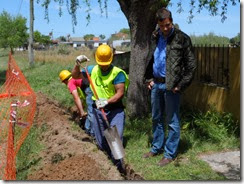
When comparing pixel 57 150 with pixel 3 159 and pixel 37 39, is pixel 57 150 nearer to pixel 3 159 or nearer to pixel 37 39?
pixel 3 159

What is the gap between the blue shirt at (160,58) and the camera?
4844 millimetres

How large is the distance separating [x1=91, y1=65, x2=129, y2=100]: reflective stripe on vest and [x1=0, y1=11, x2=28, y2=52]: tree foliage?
53.5 metres

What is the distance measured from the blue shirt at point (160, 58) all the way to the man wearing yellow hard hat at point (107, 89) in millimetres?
460

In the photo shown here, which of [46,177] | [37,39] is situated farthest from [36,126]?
[37,39]

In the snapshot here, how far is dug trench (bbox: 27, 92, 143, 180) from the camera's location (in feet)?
15.0

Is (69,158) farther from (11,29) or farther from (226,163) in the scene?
(11,29)

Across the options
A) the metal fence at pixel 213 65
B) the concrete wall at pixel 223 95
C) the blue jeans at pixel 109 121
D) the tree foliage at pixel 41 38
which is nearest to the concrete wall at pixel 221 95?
the concrete wall at pixel 223 95

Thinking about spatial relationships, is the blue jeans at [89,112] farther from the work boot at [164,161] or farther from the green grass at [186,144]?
the work boot at [164,161]

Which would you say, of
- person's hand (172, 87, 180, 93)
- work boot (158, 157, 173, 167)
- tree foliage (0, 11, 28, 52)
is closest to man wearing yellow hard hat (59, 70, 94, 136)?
work boot (158, 157, 173, 167)

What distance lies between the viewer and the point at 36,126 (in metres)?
7.62

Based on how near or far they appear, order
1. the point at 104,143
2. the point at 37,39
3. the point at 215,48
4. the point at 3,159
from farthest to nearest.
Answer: the point at 37,39, the point at 215,48, the point at 3,159, the point at 104,143

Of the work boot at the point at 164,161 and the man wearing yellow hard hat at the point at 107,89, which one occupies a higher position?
the man wearing yellow hard hat at the point at 107,89

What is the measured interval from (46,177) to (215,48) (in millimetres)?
4107

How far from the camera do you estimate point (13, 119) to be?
16.9 feet
